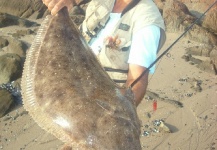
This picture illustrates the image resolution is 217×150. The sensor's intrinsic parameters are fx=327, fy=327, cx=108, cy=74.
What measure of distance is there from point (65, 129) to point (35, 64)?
723 millimetres

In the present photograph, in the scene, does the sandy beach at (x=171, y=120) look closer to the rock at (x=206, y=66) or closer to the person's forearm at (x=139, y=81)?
the rock at (x=206, y=66)

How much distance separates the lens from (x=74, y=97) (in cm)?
246

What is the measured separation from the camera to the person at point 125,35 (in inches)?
127

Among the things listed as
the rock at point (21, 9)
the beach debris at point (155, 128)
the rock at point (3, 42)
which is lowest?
the rock at point (21, 9)

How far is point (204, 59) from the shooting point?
454 inches

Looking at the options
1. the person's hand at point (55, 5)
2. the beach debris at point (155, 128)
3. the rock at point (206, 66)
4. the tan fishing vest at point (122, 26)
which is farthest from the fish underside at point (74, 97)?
the rock at point (206, 66)

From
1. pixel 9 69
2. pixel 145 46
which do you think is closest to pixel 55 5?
pixel 145 46

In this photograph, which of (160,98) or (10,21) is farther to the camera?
(10,21)

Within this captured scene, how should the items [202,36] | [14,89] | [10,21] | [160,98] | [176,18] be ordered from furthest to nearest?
1. [10,21]
2. [176,18]
3. [202,36]
4. [14,89]
5. [160,98]

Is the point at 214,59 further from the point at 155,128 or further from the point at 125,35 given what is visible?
the point at 125,35

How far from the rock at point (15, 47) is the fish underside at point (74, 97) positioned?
27.7 ft

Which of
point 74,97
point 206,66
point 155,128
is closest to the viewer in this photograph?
point 74,97

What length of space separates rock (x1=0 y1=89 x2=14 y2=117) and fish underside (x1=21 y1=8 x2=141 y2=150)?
5.79 meters

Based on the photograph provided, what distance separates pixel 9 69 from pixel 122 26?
22.1 feet
